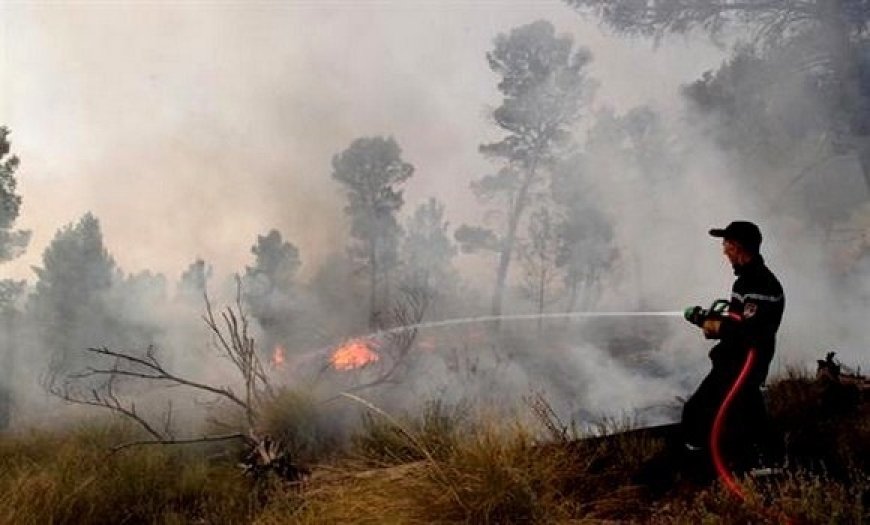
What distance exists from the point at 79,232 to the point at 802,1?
26374 millimetres

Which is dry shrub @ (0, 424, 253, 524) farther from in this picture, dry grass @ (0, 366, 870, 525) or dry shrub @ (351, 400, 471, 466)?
dry shrub @ (351, 400, 471, 466)

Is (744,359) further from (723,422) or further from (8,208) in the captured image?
(8,208)

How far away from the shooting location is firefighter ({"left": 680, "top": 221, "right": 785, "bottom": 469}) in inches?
158

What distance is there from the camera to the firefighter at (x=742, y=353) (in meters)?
4.02

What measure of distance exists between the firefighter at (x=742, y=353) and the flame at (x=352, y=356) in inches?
204

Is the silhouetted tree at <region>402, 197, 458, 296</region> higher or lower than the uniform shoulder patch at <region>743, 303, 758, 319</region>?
higher

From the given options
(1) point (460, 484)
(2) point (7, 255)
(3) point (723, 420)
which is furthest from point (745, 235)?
(2) point (7, 255)

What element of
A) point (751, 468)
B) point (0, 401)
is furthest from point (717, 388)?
point (0, 401)

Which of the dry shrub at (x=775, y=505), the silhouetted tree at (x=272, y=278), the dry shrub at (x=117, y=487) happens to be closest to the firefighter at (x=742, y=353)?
the dry shrub at (x=775, y=505)

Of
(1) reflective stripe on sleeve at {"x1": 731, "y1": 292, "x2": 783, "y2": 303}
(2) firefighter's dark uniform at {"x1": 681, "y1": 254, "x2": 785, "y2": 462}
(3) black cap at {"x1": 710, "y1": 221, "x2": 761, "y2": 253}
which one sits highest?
(3) black cap at {"x1": 710, "y1": 221, "x2": 761, "y2": 253}

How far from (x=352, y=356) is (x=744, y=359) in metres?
5.63

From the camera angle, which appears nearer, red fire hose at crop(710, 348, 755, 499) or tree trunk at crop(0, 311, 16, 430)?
red fire hose at crop(710, 348, 755, 499)

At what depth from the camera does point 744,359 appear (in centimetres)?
404

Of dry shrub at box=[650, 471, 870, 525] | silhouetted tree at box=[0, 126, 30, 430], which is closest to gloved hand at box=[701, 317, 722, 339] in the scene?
dry shrub at box=[650, 471, 870, 525]
